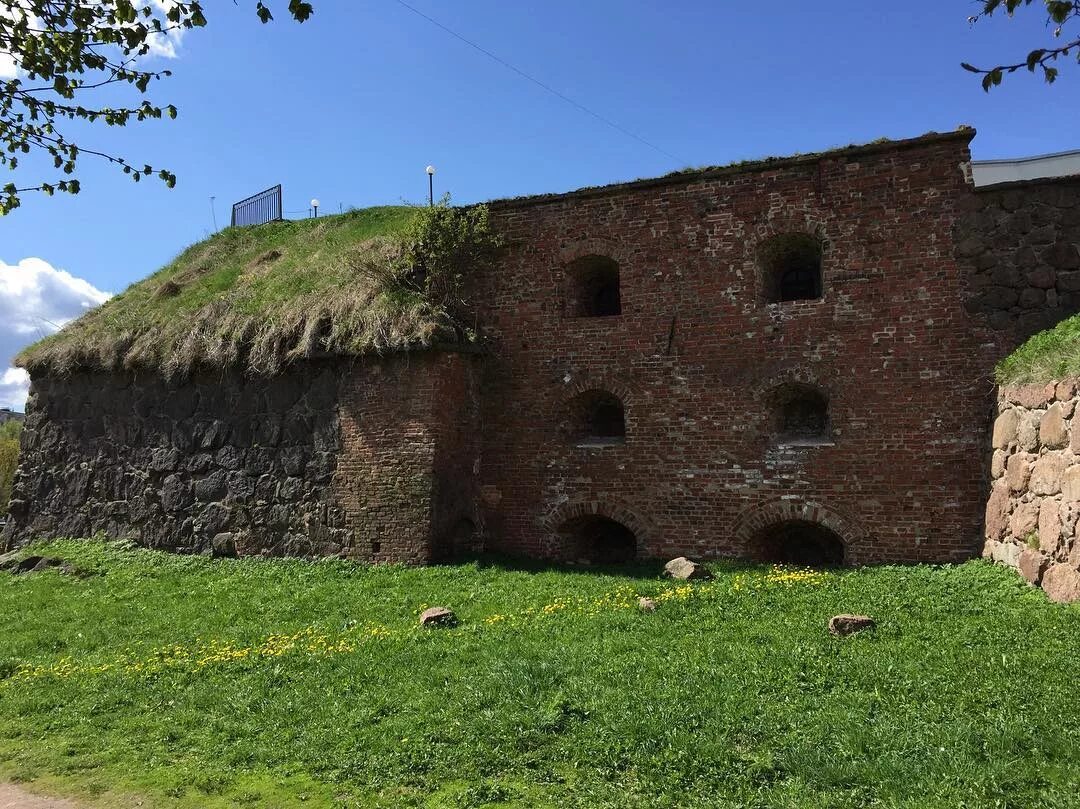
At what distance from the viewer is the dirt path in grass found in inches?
175

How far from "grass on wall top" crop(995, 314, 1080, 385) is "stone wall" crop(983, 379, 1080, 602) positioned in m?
0.11

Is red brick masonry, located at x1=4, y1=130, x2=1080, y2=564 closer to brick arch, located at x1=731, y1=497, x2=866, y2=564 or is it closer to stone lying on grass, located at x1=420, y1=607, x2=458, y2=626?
brick arch, located at x1=731, y1=497, x2=866, y2=564

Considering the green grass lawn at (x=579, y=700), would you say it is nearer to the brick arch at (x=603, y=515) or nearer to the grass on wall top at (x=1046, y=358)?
the brick arch at (x=603, y=515)

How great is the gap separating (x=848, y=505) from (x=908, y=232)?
11.1 ft

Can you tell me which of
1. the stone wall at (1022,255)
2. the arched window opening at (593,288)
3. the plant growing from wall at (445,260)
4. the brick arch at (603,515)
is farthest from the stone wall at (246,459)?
the stone wall at (1022,255)

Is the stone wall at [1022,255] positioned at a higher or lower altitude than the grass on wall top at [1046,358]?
higher

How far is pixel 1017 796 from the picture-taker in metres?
3.65

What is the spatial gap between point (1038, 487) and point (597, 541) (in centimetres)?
561

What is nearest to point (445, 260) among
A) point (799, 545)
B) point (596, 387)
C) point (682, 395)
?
point (596, 387)

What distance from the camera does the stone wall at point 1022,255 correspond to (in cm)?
884

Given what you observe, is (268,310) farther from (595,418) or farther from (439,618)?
(439,618)

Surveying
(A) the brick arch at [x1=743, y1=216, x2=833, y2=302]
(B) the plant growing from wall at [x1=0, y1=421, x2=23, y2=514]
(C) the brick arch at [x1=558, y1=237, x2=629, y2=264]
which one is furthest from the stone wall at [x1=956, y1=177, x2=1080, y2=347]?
(B) the plant growing from wall at [x1=0, y1=421, x2=23, y2=514]

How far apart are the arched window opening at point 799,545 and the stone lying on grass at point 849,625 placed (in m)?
3.57

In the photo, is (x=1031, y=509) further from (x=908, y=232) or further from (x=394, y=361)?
(x=394, y=361)
